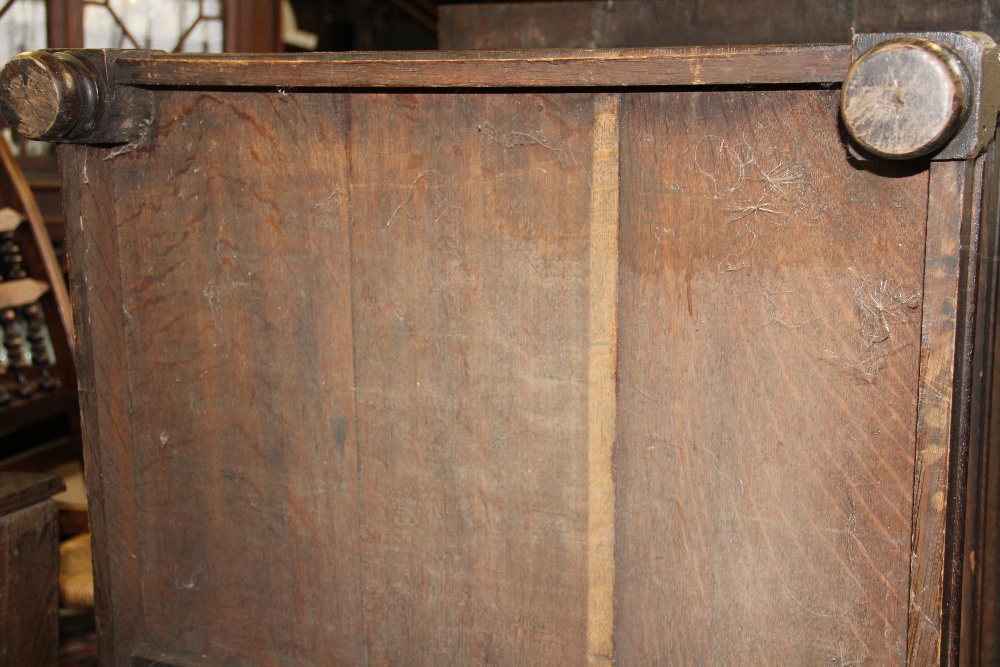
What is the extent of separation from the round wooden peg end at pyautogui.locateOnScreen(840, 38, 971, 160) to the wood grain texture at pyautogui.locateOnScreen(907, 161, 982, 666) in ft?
0.16

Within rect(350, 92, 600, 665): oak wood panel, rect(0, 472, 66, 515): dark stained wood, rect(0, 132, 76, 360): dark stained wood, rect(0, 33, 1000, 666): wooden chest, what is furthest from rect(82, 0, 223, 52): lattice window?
rect(350, 92, 600, 665): oak wood panel

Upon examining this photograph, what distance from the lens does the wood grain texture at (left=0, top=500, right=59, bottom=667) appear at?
1287 mm

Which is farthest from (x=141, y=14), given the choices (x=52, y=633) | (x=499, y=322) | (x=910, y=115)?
(x=910, y=115)

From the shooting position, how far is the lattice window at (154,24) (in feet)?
12.1

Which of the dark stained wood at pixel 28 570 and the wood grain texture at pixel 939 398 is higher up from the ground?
the wood grain texture at pixel 939 398

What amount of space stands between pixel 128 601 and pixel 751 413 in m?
0.79

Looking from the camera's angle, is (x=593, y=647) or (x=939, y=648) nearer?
(x=939, y=648)

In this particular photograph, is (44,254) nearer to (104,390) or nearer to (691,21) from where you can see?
(104,390)

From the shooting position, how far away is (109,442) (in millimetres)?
1146

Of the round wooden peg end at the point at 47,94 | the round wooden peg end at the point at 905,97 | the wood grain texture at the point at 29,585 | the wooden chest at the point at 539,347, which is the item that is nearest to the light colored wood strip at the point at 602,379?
the wooden chest at the point at 539,347

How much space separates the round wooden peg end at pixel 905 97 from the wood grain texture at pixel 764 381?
6 centimetres

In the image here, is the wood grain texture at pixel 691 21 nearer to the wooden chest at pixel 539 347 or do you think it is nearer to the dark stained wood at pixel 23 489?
the wooden chest at pixel 539 347

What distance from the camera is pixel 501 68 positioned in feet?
2.81

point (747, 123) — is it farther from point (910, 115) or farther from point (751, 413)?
point (751, 413)
